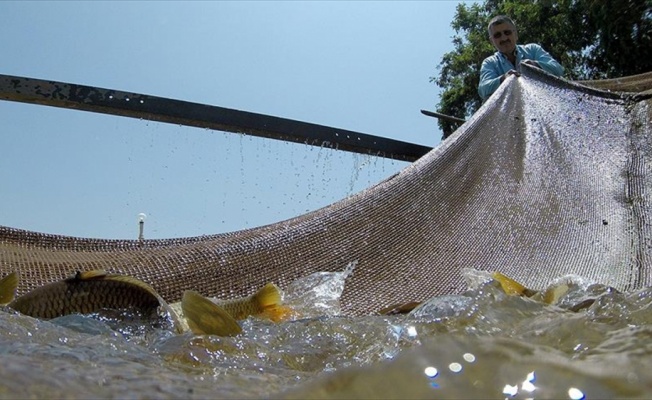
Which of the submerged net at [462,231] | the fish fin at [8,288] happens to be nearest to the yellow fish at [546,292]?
the submerged net at [462,231]

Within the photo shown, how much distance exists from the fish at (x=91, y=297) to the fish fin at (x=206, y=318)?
0.34 meters

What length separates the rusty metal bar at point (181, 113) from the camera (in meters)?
2.54

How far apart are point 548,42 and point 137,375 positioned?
51.8ft

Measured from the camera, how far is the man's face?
448cm

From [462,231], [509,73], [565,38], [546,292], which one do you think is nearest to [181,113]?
[462,231]

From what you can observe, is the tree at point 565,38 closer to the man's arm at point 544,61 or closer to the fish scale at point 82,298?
the man's arm at point 544,61

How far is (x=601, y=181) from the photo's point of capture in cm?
310

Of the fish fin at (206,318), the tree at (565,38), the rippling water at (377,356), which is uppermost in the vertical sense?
the tree at (565,38)

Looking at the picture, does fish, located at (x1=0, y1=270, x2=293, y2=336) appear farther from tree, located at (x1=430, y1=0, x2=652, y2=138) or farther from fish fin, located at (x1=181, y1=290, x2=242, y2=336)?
tree, located at (x1=430, y1=0, x2=652, y2=138)

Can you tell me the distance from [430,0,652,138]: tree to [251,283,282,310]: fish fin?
11.2m

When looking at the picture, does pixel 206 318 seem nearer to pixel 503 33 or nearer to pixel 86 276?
pixel 86 276

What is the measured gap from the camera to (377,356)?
0.99 metres

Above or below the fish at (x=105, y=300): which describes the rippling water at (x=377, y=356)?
above

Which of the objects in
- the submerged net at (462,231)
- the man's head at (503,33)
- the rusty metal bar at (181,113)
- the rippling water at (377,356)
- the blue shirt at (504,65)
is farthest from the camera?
the blue shirt at (504,65)
